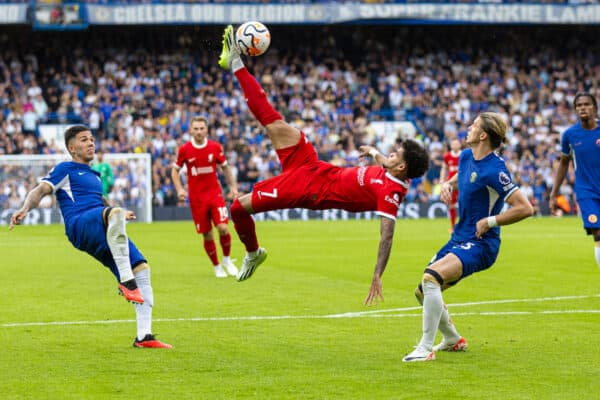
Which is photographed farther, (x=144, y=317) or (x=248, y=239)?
(x=248, y=239)

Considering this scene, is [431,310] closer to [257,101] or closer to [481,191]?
[481,191]

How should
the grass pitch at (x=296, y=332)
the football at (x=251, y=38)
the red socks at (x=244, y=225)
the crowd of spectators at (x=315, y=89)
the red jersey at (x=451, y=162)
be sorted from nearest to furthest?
1. the grass pitch at (x=296, y=332)
2. the red socks at (x=244, y=225)
3. the football at (x=251, y=38)
4. the red jersey at (x=451, y=162)
5. the crowd of spectators at (x=315, y=89)

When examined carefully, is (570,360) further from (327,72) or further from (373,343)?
(327,72)

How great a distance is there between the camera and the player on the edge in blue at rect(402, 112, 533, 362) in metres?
8.81

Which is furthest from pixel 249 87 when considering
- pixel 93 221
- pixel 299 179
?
pixel 93 221

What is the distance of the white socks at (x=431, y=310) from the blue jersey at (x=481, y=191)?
58cm

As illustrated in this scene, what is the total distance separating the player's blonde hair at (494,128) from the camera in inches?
358

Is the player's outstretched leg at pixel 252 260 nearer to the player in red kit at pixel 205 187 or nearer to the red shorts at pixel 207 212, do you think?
the player in red kit at pixel 205 187

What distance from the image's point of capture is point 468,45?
157 ft

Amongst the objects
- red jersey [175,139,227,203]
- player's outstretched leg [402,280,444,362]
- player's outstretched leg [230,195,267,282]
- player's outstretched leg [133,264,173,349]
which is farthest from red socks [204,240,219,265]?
player's outstretched leg [402,280,444,362]

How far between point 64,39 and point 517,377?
127 ft

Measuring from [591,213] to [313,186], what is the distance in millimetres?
4637

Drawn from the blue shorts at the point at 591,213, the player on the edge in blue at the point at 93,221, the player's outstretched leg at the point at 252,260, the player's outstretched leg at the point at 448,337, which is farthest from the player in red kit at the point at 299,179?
the blue shorts at the point at 591,213

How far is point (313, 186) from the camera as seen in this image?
33.9 ft
